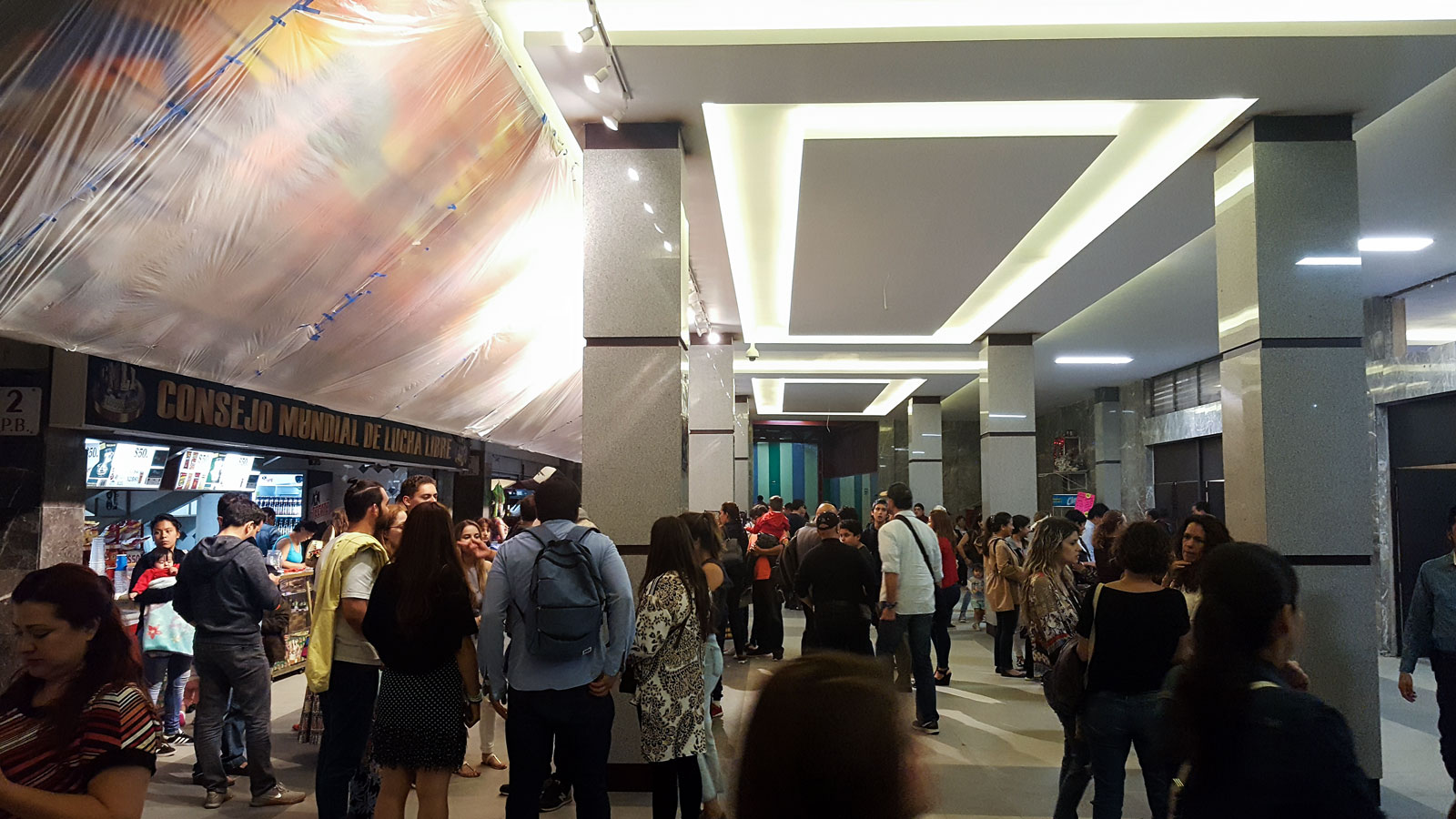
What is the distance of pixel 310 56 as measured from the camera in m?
3.20

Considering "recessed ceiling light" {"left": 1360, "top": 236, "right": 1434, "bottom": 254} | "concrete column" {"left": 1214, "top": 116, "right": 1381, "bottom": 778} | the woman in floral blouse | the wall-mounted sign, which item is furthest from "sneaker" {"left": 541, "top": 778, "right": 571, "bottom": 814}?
"recessed ceiling light" {"left": 1360, "top": 236, "right": 1434, "bottom": 254}

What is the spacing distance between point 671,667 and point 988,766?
2.66m

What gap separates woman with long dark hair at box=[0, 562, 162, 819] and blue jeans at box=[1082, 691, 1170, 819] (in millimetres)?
2976

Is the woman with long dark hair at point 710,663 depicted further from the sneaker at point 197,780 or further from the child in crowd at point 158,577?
the child in crowd at point 158,577

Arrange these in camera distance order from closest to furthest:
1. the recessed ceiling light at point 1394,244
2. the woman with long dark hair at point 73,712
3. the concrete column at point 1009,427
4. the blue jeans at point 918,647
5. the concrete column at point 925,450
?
the woman with long dark hair at point 73,712 → the blue jeans at point 918,647 → the recessed ceiling light at point 1394,244 → the concrete column at point 1009,427 → the concrete column at point 925,450

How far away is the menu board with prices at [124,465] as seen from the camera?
233 inches

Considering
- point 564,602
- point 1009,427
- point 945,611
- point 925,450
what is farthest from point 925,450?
point 564,602

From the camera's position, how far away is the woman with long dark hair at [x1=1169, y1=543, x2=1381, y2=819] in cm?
161

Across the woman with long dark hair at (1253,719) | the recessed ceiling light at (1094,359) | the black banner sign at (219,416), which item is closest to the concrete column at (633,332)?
the black banner sign at (219,416)

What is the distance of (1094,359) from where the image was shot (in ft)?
46.6

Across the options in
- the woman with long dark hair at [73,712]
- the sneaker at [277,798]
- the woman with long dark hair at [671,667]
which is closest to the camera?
the woman with long dark hair at [73,712]

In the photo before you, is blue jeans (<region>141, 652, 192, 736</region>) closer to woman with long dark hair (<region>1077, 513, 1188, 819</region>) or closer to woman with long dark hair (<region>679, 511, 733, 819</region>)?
woman with long dark hair (<region>679, 511, 733, 819</region>)

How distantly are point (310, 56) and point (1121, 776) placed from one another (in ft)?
13.0

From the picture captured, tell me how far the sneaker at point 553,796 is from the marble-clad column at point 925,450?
486 inches
